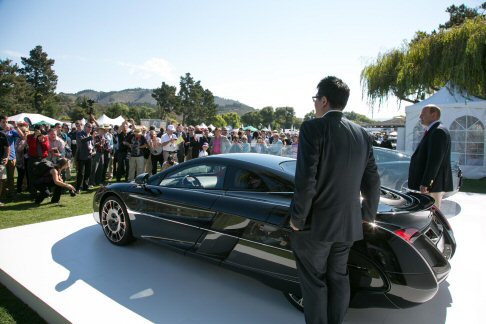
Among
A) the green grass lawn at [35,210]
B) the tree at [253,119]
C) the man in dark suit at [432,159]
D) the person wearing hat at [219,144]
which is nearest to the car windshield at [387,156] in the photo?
the man in dark suit at [432,159]

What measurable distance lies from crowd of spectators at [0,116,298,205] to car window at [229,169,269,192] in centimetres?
496

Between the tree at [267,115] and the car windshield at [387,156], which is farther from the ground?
the tree at [267,115]

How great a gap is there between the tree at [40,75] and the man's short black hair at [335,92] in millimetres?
85439

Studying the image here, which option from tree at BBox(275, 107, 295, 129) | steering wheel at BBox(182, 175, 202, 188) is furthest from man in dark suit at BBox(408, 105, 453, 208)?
tree at BBox(275, 107, 295, 129)

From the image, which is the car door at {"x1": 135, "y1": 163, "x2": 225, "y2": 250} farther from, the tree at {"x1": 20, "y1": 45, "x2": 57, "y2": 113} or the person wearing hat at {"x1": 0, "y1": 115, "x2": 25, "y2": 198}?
the tree at {"x1": 20, "y1": 45, "x2": 57, "y2": 113}

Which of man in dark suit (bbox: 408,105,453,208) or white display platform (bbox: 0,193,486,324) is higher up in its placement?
man in dark suit (bbox: 408,105,453,208)

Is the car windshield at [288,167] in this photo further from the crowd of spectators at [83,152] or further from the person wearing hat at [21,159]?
the person wearing hat at [21,159]

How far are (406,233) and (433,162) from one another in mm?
1901

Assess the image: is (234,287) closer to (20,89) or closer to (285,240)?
(285,240)

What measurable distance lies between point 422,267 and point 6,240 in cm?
482

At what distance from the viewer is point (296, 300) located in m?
2.85

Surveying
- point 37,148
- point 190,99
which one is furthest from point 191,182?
point 190,99

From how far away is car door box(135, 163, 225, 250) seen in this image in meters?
3.38

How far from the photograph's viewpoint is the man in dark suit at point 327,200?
79.0 inches
